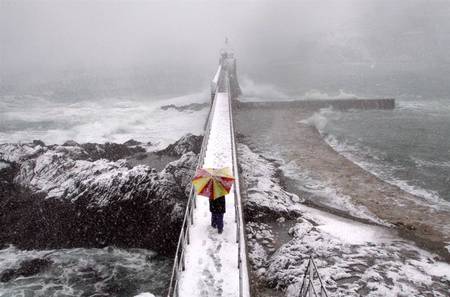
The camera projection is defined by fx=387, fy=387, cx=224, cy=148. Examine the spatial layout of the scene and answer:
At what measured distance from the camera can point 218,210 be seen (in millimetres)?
9617

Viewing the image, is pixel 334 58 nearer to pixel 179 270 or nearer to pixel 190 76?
pixel 190 76

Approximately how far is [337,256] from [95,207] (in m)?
8.94

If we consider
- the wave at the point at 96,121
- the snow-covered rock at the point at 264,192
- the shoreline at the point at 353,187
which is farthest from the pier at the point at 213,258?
the wave at the point at 96,121

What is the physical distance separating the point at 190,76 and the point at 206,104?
40525 millimetres

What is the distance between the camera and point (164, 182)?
600 inches

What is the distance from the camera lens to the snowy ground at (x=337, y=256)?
30.6ft

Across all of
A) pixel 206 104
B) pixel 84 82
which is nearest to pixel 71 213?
pixel 206 104

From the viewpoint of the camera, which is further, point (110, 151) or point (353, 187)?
point (110, 151)

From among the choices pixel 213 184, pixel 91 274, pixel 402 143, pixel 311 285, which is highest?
pixel 213 184

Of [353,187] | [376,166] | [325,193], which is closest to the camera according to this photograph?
[325,193]

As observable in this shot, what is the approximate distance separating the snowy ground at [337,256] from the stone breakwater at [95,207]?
3.37 metres

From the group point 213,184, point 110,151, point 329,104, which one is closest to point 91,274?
point 213,184

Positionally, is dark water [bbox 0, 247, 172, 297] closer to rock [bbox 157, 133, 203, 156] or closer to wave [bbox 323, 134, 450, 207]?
rock [bbox 157, 133, 203, 156]

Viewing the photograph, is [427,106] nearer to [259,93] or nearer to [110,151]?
[259,93]
